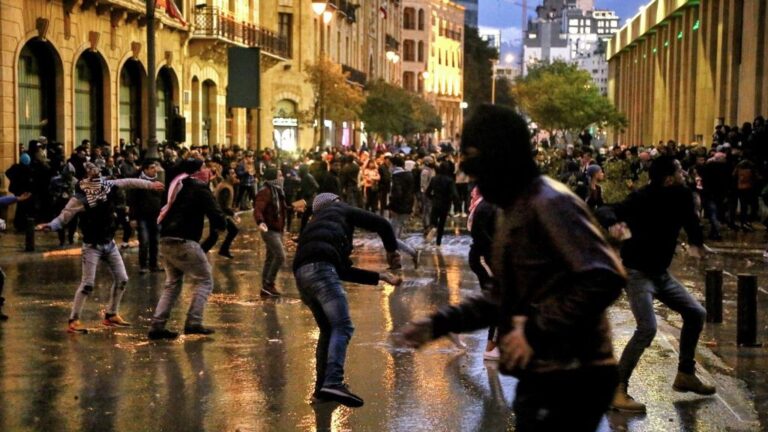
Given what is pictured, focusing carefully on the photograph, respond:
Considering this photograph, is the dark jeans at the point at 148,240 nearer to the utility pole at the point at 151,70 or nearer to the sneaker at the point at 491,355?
the utility pole at the point at 151,70

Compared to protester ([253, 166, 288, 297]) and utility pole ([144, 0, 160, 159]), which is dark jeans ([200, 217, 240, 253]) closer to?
protester ([253, 166, 288, 297])

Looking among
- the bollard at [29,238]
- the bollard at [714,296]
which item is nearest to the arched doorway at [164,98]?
the bollard at [29,238]

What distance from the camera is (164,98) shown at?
129 ft

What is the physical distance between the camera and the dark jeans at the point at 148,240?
1766cm

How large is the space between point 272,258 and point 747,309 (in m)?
6.27

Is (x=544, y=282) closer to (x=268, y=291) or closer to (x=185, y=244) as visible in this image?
(x=185, y=244)

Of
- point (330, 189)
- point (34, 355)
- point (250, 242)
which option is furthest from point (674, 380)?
point (250, 242)

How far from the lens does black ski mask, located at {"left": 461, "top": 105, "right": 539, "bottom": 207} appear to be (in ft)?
13.8

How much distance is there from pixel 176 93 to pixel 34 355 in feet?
96.4

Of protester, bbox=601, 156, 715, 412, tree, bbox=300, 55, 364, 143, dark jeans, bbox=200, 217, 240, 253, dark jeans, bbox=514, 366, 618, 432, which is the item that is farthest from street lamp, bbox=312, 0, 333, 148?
dark jeans, bbox=514, 366, 618, 432

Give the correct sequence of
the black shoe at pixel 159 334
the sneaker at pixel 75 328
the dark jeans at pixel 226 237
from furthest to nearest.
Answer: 1. the dark jeans at pixel 226 237
2. the sneaker at pixel 75 328
3. the black shoe at pixel 159 334

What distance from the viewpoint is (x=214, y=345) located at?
11.5 m

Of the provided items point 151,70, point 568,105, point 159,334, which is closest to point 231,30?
point 151,70

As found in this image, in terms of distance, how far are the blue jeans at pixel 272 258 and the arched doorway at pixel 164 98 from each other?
23512 millimetres
